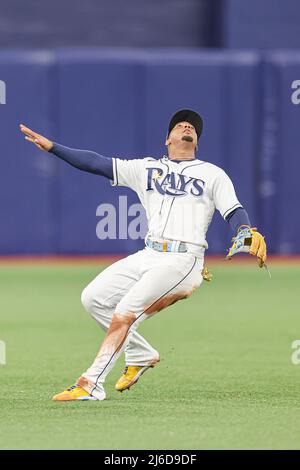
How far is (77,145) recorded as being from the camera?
52.7 feet

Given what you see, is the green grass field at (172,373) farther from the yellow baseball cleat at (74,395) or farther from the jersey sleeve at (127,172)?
the jersey sleeve at (127,172)

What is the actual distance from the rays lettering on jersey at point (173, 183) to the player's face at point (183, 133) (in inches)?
9.6

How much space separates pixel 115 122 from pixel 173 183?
30.1 ft

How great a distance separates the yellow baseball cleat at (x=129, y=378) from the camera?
23.5 feet

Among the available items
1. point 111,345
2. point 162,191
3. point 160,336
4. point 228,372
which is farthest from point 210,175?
point 160,336

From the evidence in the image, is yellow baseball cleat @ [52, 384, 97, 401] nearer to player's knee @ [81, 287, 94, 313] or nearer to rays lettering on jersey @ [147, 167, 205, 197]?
player's knee @ [81, 287, 94, 313]

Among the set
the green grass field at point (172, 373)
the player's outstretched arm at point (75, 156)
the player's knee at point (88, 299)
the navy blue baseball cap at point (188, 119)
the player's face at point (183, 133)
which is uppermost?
the navy blue baseball cap at point (188, 119)

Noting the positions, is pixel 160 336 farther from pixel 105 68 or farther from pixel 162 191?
pixel 105 68

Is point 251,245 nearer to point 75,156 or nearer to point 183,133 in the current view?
point 183,133

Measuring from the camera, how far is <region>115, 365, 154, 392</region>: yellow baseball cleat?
7.17m

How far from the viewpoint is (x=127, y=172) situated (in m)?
7.25

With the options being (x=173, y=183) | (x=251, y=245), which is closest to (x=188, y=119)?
(x=173, y=183)

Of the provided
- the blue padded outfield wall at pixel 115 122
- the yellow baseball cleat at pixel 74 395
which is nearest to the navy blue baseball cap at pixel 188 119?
the yellow baseball cleat at pixel 74 395

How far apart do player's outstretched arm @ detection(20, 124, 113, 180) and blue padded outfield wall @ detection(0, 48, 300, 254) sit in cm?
853
